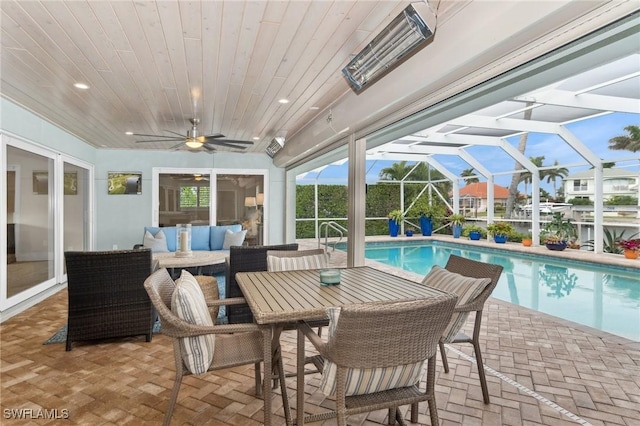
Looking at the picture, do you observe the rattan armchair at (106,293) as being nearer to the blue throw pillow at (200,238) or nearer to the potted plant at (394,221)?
the blue throw pillow at (200,238)

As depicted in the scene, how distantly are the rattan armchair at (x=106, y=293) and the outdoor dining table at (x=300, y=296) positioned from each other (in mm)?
1229

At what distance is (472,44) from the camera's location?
84.7 inches

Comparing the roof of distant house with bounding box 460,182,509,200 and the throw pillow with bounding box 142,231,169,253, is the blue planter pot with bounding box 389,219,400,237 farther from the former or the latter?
the throw pillow with bounding box 142,231,169,253

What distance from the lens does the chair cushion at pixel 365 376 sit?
1.52 metres

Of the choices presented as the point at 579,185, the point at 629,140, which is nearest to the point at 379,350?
the point at 629,140

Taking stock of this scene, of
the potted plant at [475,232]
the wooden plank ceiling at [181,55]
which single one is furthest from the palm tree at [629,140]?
the wooden plank ceiling at [181,55]

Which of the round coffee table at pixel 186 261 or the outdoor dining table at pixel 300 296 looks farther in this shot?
the round coffee table at pixel 186 261

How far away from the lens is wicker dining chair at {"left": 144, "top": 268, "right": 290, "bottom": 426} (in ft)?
5.84

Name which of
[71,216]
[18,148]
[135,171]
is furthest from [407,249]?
[18,148]

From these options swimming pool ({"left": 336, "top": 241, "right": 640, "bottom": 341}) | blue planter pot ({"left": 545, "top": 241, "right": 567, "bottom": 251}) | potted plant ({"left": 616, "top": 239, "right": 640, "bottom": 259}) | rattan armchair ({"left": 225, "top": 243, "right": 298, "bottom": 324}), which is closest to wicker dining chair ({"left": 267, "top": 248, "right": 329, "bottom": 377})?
rattan armchair ({"left": 225, "top": 243, "right": 298, "bottom": 324})

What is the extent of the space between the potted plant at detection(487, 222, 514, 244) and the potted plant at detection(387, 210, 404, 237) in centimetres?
290

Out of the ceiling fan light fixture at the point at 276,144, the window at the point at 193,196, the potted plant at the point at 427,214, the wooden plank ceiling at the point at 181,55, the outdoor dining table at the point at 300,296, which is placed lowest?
the outdoor dining table at the point at 300,296

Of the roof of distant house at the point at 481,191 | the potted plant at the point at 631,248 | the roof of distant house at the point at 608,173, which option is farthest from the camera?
the roof of distant house at the point at 481,191

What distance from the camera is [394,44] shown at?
2264 mm
